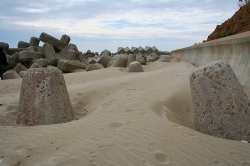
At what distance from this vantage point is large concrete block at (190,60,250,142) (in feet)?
10.2

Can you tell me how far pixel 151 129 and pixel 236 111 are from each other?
1.16 metres

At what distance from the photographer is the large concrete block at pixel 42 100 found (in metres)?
4.18

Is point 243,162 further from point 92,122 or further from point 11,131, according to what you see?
point 11,131

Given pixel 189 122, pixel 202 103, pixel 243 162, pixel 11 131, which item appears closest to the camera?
pixel 243 162

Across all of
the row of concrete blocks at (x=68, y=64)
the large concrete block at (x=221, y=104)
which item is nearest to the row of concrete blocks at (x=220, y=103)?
the large concrete block at (x=221, y=104)

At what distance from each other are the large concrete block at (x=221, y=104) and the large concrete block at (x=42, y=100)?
2.44m

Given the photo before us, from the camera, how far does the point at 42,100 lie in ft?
13.8

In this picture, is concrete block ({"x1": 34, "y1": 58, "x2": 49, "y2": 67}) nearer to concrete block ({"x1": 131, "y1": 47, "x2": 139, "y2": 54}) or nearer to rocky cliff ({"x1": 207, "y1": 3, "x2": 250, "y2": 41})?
rocky cliff ({"x1": 207, "y1": 3, "x2": 250, "y2": 41})

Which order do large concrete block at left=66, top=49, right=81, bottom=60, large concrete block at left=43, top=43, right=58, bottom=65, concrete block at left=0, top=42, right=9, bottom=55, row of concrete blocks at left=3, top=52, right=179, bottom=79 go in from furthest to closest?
concrete block at left=0, top=42, right=9, bottom=55, large concrete block at left=66, top=49, right=81, bottom=60, large concrete block at left=43, top=43, right=58, bottom=65, row of concrete blocks at left=3, top=52, right=179, bottom=79

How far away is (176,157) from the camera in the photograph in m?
2.49

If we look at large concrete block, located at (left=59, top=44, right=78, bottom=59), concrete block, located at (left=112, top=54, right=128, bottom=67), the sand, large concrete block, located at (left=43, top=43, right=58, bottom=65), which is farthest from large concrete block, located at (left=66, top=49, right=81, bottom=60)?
the sand

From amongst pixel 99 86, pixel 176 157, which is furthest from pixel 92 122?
pixel 99 86

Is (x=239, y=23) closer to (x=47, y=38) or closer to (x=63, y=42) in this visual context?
(x=63, y=42)

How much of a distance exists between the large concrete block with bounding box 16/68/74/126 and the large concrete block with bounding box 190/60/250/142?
8.00 feet
